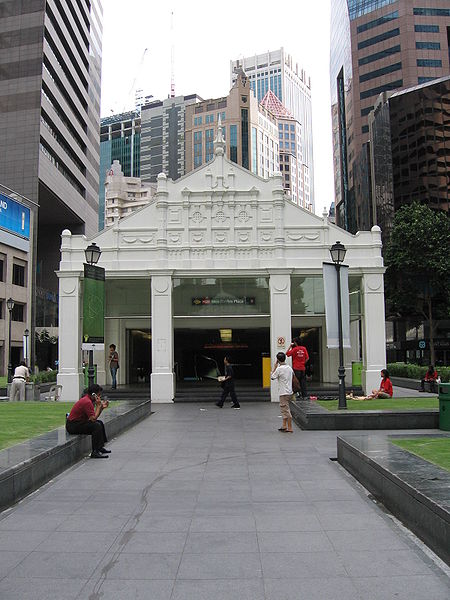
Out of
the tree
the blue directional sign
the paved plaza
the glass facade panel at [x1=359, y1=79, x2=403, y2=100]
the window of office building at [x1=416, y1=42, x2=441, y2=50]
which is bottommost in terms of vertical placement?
the paved plaza

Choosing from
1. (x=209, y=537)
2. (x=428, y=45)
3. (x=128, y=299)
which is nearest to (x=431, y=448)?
(x=209, y=537)

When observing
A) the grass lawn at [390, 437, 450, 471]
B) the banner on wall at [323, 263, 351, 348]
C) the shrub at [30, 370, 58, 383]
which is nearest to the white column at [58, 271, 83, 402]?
the shrub at [30, 370, 58, 383]

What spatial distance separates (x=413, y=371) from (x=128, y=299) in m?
17.1

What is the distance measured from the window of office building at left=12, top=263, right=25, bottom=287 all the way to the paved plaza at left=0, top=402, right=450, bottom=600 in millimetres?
46409

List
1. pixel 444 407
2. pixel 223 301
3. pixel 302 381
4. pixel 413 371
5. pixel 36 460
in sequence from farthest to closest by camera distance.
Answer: pixel 413 371 < pixel 223 301 < pixel 302 381 < pixel 444 407 < pixel 36 460

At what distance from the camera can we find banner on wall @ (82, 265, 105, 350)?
18141mm

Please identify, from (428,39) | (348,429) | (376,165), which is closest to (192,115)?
(428,39)

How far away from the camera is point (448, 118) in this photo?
64750 millimetres

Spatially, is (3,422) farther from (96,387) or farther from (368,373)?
(368,373)

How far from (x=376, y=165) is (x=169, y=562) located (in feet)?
236

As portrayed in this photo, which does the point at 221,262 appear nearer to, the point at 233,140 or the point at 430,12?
the point at 430,12

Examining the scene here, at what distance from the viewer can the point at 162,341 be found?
24.2 meters

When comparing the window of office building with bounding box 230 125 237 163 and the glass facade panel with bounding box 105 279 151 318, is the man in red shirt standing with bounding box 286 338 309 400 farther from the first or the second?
the window of office building with bounding box 230 125 237 163

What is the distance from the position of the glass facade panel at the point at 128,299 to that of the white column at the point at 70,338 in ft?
6.82
